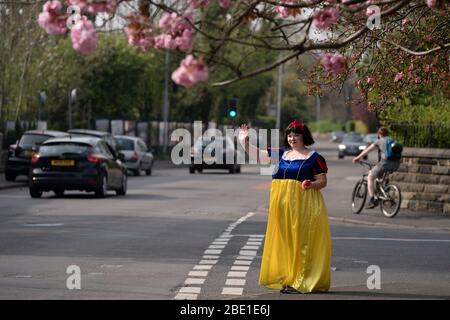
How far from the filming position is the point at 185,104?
84.0m

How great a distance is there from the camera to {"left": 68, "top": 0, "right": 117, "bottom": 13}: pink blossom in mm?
9211

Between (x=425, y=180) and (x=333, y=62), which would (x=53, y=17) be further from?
(x=425, y=180)

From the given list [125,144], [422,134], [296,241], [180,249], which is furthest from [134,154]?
[296,241]

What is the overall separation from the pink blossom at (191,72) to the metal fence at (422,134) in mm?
20580

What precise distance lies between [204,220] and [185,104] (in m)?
59.9

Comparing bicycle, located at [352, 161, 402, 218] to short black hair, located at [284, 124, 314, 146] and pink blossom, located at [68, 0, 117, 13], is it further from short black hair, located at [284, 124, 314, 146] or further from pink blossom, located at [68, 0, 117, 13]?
pink blossom, located at [68, 0, 117, 13]

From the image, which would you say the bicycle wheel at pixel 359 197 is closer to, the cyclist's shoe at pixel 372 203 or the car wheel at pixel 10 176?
the cyclist's shoe at pixel 372 203

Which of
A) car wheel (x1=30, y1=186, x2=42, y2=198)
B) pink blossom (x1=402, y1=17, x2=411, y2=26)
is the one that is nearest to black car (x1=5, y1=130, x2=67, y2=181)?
car wheel (x1=30, y1=186, x2=42, y2=198)

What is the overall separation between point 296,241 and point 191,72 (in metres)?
4.60

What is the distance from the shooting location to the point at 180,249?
17.8 metres

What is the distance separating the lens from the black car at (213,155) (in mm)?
52062

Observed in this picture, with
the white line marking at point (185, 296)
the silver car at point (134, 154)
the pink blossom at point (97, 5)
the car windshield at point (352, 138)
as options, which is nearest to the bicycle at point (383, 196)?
the white line marking at point (185, 296)

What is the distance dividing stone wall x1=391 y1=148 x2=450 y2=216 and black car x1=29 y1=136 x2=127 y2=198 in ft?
22.6
